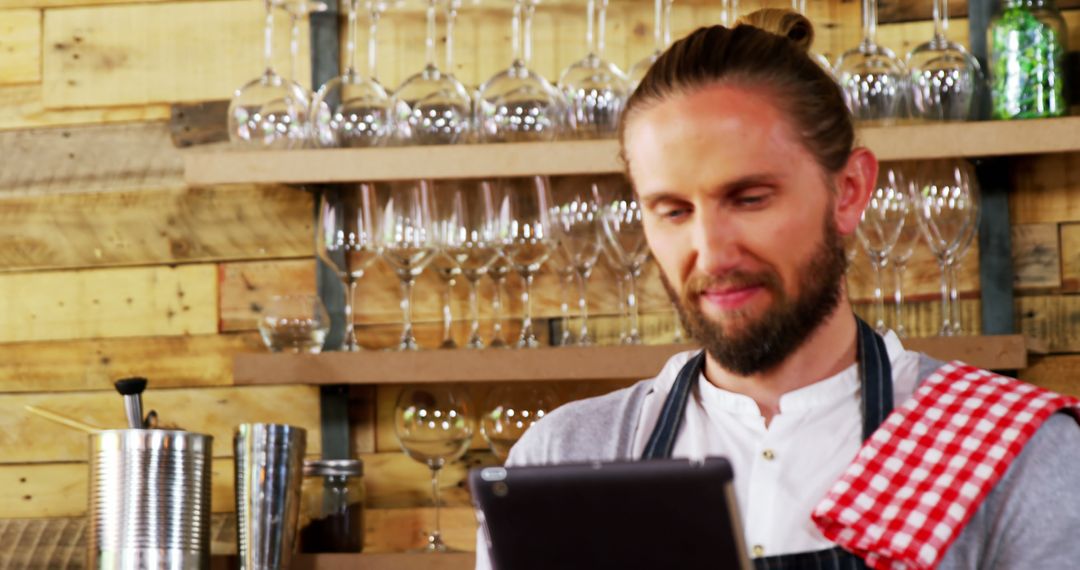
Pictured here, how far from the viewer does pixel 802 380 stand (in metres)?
1.55

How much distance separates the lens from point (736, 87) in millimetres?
1522

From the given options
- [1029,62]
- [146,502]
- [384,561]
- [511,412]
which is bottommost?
[384,561]

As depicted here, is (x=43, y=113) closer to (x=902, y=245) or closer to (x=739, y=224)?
(x=902, y=245)

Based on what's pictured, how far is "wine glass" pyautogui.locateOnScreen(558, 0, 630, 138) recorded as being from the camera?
91.7 inches

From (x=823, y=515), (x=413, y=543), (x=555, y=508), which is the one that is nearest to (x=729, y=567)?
(x=555, y=508)

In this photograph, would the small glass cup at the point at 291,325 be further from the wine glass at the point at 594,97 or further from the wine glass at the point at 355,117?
the wine glass at the point at 594,97

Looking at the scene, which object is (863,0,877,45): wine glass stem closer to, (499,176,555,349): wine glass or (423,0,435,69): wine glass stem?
(499,176,555,349): wine glass

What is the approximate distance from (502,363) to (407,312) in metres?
0.24

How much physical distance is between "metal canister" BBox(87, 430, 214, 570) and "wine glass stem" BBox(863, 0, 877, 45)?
1125 mm

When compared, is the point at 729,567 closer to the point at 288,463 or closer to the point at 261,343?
the point at 288,463

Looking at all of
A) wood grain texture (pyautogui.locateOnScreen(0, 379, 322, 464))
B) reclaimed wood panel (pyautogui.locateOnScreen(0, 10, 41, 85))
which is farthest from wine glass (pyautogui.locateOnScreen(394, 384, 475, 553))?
reclaimed wood panel (pyautogui.locateOnScreen(0, 10, 41, 85))

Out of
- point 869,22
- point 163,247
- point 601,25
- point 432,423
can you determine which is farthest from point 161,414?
point 869,22

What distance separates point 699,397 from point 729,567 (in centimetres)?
57

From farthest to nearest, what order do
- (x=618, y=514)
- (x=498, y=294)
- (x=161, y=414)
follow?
1. (x=161, y=414)
2. (x=498, y=294)
3. (x=618, y=514)
